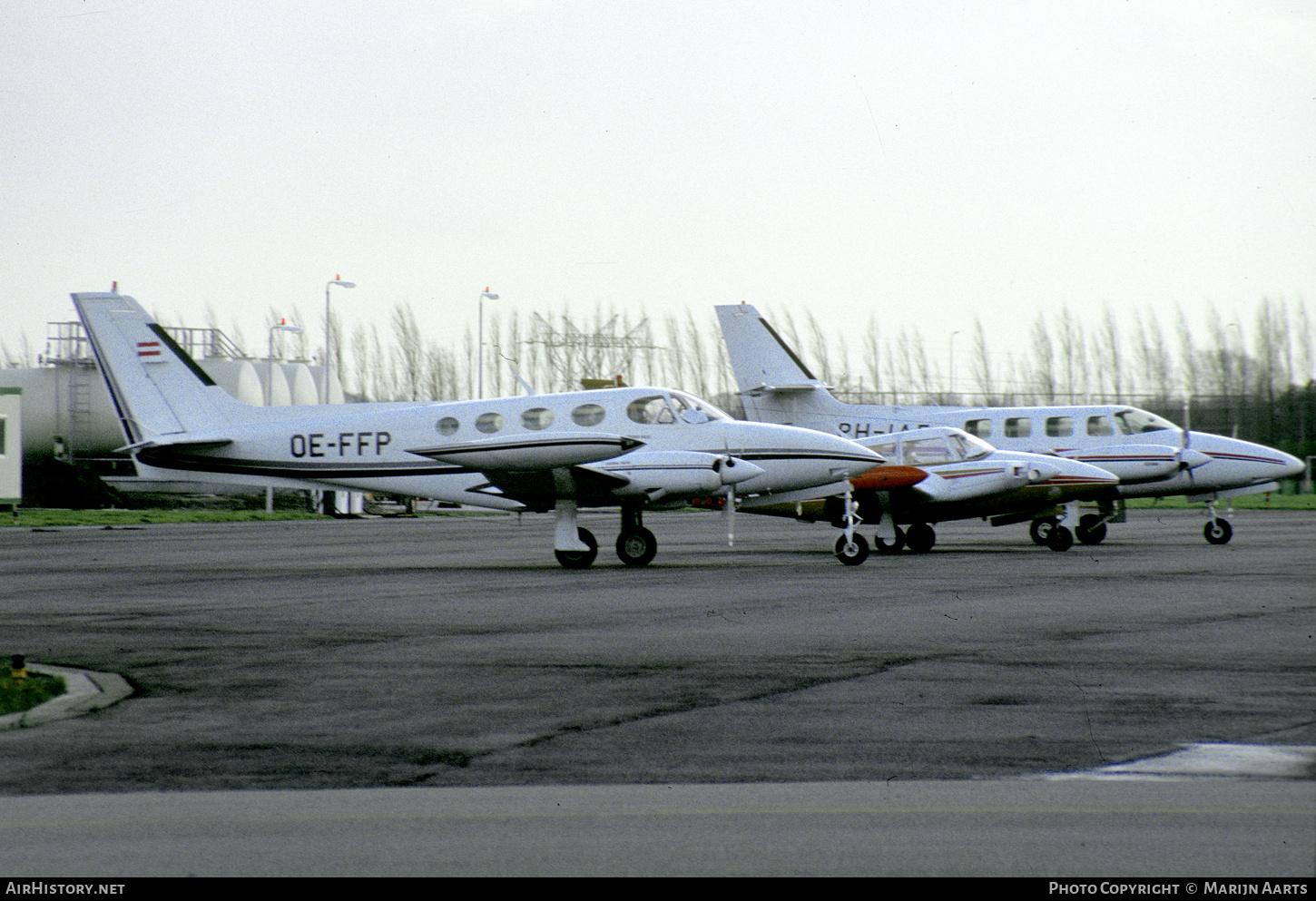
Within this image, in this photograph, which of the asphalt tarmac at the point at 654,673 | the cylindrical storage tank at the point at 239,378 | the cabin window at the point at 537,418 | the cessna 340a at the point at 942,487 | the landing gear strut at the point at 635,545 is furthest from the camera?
the cylindrical storage tank at the point at 239,378

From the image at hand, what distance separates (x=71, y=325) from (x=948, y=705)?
55632 millimetres

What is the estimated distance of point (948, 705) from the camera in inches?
315

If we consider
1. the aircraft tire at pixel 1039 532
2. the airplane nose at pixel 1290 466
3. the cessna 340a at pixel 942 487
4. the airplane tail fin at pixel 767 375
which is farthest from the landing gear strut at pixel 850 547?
the airplane tail fin at pixel 767 375

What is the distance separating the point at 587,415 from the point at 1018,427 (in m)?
12.7

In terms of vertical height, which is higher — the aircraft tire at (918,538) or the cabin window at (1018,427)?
the cabin window at (1018,427)

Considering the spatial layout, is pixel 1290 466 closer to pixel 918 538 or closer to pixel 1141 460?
pixel 1141 460

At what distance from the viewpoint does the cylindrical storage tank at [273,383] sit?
58.2m

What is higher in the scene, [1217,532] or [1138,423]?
[1138,423]

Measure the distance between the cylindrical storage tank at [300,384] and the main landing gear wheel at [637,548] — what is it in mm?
40424

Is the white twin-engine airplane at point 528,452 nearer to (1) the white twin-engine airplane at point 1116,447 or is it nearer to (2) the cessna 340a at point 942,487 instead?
(2) the cessna 340a at point 942,487

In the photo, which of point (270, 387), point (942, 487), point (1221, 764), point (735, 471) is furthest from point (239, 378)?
point (1221, 764)

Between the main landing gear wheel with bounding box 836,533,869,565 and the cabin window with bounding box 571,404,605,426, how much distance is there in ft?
14.2

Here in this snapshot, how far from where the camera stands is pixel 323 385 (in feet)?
208

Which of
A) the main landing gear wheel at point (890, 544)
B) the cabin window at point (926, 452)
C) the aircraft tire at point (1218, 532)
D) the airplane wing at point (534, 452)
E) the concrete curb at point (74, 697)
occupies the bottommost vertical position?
the aircraft tire at point (1218, 532)
